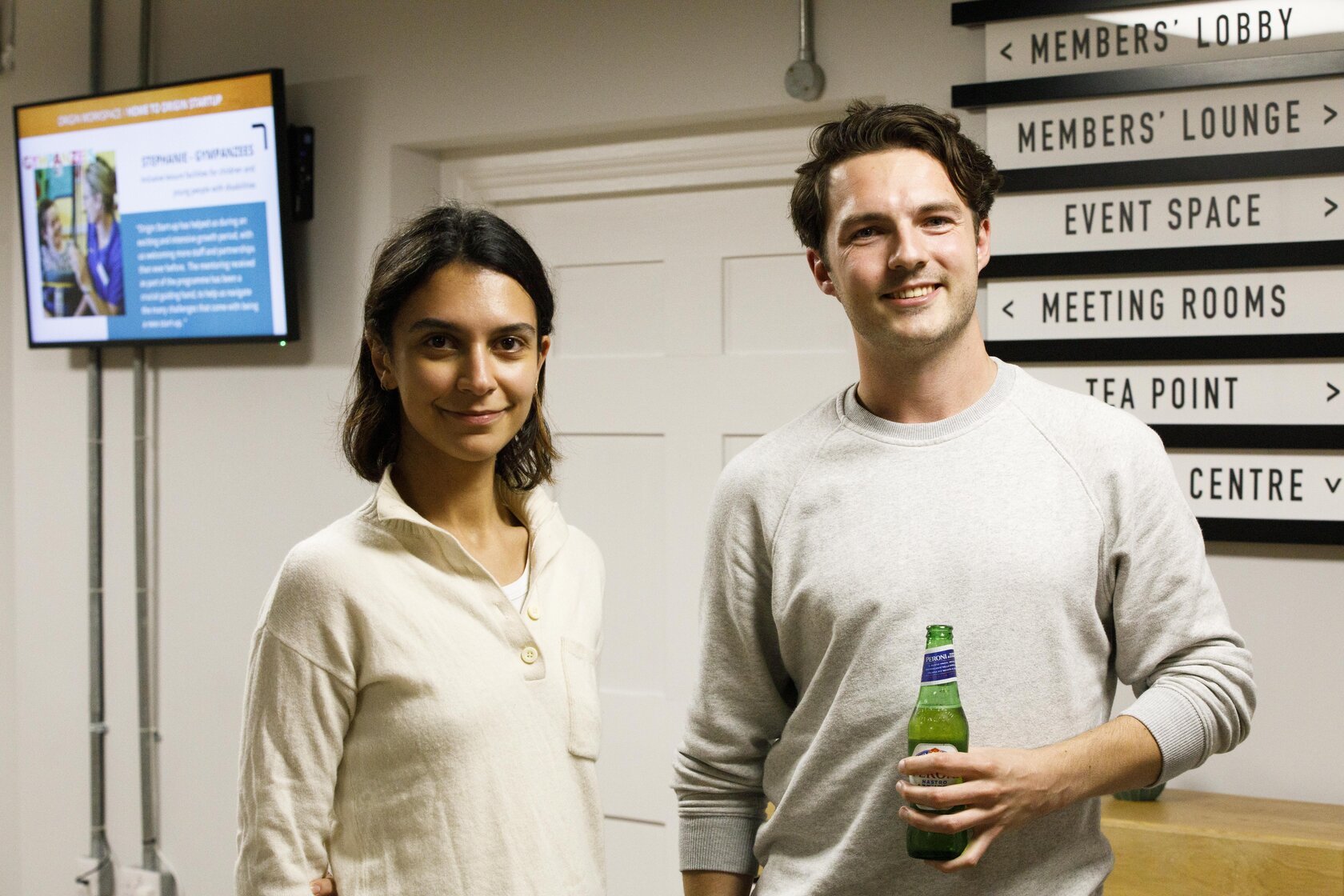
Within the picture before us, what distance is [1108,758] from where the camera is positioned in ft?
3.89

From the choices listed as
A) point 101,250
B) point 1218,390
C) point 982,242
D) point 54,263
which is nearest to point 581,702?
point 982,242

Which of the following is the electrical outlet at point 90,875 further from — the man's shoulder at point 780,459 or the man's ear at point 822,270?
the man's ear at point 822,270

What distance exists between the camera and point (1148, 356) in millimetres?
2234

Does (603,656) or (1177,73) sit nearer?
(1177,73)

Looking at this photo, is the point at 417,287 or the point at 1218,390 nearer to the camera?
the point at 417,287

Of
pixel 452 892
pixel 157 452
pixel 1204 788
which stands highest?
pixel 157 452

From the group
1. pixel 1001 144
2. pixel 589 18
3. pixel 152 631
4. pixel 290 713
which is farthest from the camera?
pixel 152 631

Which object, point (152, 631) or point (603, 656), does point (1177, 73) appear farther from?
point (152, 631)

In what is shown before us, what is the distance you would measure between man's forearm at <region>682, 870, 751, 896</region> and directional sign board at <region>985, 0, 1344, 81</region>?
5.14ft

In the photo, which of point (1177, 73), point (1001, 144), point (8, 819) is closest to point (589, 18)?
point (1001, 144)

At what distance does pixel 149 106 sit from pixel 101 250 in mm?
401

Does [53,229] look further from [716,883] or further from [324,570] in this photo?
[716,883]

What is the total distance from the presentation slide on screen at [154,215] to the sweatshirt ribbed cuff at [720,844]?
1931mm

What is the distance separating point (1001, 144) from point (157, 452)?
7.43 feet
